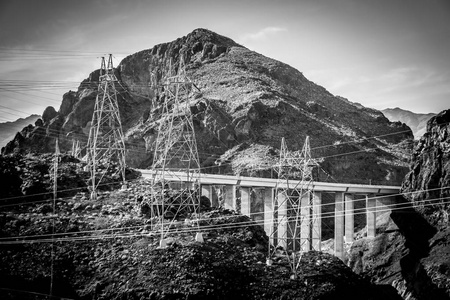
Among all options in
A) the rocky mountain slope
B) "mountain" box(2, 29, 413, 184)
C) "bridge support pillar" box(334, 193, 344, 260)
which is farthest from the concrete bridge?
"mountain" box(2, 29, 413, 184)

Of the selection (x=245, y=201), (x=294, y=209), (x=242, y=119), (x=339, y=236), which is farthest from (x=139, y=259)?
(x=242, y=119)

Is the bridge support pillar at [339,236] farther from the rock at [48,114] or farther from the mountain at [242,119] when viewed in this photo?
the rock at [48,114]

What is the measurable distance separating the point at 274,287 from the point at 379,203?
28959mm

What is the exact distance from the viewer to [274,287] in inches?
1474

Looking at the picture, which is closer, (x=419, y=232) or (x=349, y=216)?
(x=419, y=232)

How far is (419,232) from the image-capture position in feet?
185

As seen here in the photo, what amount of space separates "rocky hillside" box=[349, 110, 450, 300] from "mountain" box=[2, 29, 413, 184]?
3610 cm

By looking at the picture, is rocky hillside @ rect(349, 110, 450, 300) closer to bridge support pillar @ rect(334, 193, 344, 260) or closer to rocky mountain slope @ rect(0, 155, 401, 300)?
bridge support pillar @ rect(334, 193, 344, 260)

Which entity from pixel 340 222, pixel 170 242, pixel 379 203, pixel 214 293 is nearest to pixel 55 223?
pixel 170 242

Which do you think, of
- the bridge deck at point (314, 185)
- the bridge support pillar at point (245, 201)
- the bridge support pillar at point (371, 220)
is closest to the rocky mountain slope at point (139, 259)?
the bridge support pillar at point (371, 220)

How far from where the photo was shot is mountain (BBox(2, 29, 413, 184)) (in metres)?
104

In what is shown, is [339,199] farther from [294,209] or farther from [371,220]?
[294,209]

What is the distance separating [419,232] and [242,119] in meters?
58.6

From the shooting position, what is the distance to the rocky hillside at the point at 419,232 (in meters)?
50.6
